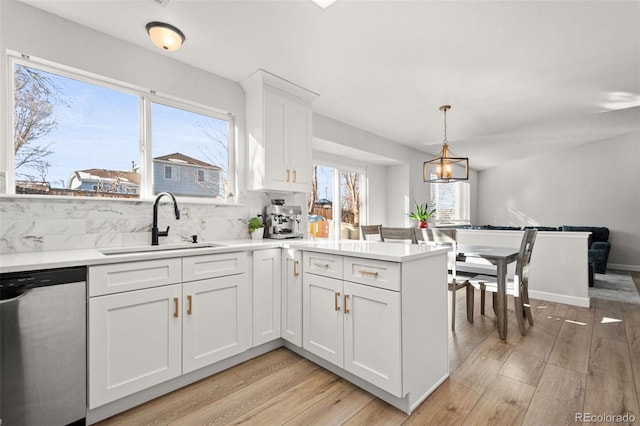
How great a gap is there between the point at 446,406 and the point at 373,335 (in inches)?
23.0

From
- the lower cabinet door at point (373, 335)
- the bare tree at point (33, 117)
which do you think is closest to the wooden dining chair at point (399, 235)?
the lower cabinet door at point (373, 335)

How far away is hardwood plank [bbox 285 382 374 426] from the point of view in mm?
1587

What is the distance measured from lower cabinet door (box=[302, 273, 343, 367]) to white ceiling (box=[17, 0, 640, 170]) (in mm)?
1819

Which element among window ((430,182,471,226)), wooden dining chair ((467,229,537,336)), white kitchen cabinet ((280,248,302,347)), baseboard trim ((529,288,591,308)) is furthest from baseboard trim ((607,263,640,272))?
white kitchen cabinet ((280,248,302,347))

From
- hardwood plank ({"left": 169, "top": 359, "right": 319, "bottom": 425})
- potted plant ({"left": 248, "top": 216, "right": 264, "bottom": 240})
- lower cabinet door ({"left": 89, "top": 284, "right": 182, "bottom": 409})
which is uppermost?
potted plant ({"left": 248, "top": 216, "right": 264, "bottom": 240})

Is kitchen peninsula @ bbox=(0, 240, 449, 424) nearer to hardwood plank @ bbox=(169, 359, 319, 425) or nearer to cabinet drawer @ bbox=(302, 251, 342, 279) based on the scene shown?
cabinet drawer @ bbox=(302, 251, 342, 279)

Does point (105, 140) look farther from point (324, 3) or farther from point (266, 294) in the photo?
point (324, 3)

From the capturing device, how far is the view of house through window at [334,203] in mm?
4367

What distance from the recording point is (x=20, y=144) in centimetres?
187

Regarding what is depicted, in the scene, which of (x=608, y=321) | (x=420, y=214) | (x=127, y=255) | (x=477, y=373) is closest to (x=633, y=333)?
(x=608, y=321)

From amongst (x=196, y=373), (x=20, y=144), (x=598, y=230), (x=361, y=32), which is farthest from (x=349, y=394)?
(x=598, y=230)

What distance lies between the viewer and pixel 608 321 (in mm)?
2992

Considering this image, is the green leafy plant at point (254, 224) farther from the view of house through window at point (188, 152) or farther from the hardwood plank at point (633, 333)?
the hardwood plank at point (633, 333)

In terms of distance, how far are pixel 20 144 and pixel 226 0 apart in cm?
163
